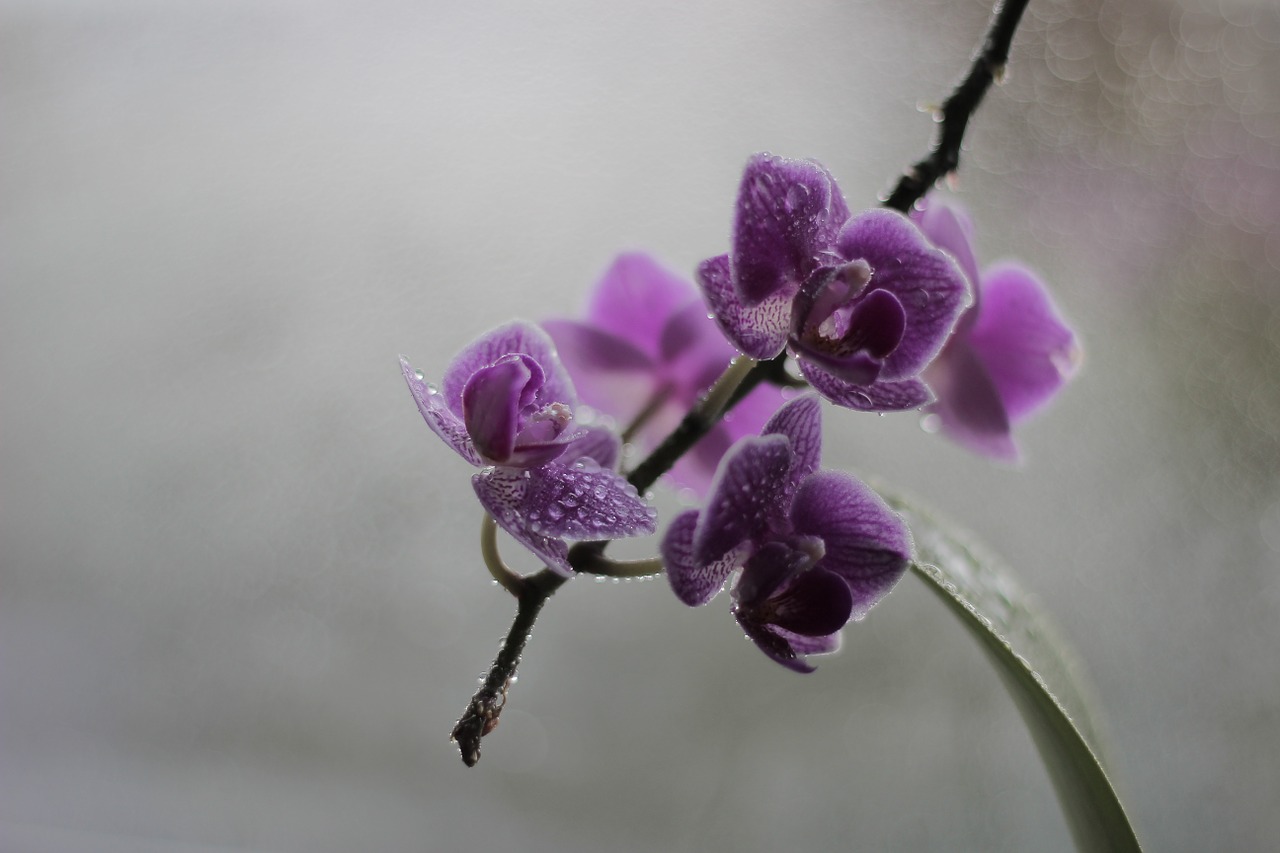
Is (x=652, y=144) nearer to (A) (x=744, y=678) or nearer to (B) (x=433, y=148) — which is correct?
(B) (x=433, y=148)

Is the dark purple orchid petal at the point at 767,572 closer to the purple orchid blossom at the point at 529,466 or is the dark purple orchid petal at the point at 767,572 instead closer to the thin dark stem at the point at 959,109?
the purple orchid blossom at the point at 529,466

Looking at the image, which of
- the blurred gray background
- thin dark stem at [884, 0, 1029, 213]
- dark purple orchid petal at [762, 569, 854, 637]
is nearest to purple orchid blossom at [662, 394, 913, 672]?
dark purple orchid petal at [762, 569, 854, 637]


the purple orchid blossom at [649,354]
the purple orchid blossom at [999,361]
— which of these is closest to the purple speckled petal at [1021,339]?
the purple orchid blossom at [999,361]

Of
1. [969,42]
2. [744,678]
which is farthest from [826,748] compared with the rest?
[969,42]

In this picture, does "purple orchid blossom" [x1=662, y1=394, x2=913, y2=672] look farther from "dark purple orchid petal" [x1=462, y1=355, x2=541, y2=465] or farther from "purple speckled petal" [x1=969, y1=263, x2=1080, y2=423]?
"purple speckled petal" [x1=969, y1=263, x2=1080, y2=423]

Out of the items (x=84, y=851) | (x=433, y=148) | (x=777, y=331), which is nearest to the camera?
(x=777, y=331)
